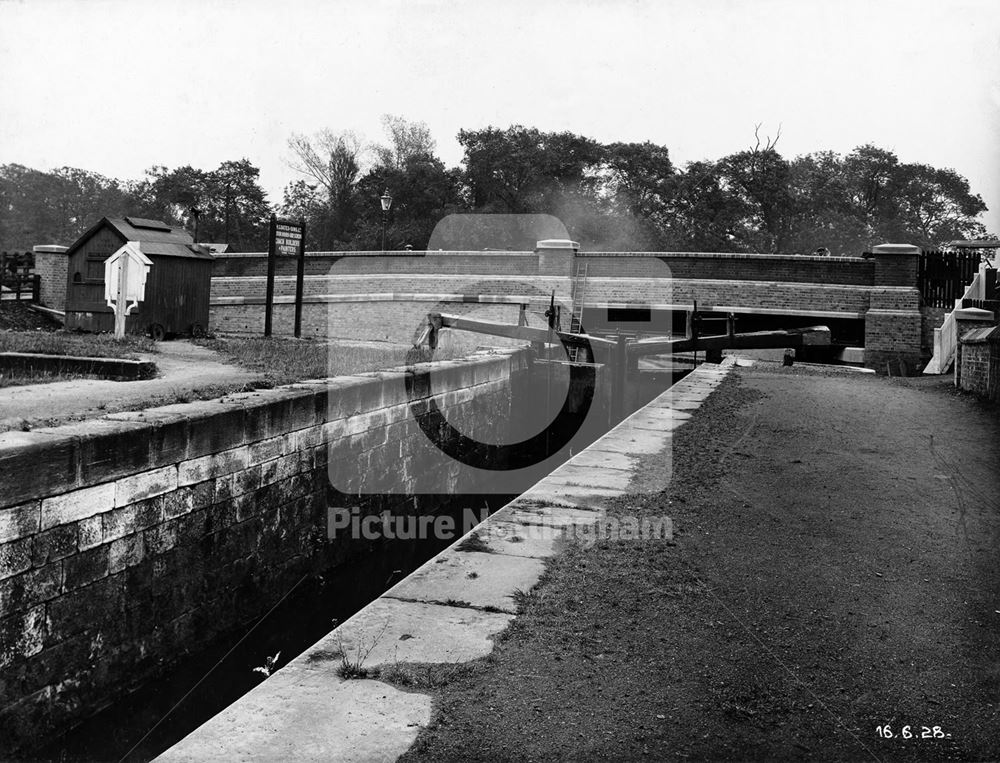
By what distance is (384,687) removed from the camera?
2926 millimetres

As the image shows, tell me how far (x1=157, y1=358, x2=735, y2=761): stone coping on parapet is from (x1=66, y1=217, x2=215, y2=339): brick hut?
13257 millimetres

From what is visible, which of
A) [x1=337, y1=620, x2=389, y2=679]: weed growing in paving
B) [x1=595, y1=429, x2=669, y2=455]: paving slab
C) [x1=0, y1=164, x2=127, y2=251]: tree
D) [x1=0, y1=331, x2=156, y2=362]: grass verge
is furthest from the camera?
[x1=0, y1=164, x2=127, y2=251]: tree

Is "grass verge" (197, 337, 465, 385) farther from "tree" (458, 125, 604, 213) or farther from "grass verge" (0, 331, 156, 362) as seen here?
"tree" (458, 125, 604, 213)

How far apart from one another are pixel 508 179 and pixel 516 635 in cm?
4388

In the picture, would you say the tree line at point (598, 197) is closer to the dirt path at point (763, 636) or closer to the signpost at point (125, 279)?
the signpost at point (125, 279)

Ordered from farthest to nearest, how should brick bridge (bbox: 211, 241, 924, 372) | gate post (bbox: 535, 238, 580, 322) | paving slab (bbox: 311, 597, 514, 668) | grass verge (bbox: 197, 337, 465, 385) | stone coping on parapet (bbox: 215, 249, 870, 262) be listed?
1. gate post (bbox: 535, 238, 580, 322)
2. stone coping on parapet (bbox: 215, 249, 870, 262)
3. brick bridge (bbox: 211, 241, 924, 372)
4. grass verge (bbox: 197, 337, 465, 385)
5. paving slab (bbox: 311, 597, 514, 668)

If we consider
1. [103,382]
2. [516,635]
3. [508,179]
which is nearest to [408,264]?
[103,382]

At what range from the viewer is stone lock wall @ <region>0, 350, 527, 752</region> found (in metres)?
4.41

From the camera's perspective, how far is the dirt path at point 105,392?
6.30 meters

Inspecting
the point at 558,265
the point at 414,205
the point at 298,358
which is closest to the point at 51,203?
the point at 414,205

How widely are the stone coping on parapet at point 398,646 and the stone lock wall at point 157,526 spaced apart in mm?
2011

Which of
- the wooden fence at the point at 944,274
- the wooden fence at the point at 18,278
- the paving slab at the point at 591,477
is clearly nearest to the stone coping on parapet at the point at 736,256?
the wooden fence at the point at 944,274

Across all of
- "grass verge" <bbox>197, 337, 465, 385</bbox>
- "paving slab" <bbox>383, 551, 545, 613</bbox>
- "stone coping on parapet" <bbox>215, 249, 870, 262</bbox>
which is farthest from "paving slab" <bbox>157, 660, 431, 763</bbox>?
"stone coping on parapet" <bbox>215, 249, 870, 262</bbox>

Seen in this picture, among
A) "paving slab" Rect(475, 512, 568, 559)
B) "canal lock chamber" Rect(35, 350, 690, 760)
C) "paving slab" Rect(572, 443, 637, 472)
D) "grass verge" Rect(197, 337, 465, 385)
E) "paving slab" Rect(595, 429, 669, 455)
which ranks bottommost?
"canal lock chamber" Rect(35, 350, 690, 760)
